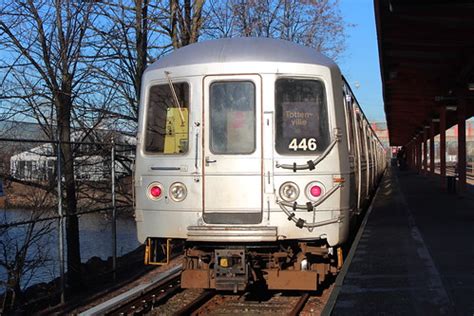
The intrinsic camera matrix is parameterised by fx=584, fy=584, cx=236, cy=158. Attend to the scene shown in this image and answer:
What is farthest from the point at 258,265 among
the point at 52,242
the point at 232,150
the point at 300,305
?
the point at 52,242

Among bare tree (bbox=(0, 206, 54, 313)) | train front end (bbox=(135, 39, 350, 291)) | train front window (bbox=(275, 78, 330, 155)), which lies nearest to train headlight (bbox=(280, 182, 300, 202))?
train front end (bbox=(135, 39, 350, 291))

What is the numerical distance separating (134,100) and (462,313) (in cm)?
1034

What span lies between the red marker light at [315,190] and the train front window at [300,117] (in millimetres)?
408

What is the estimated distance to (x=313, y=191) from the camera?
22.1ft

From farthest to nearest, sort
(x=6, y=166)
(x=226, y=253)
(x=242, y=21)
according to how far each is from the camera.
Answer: (x=242, y=21), (x=6, y=166), (x=226, y=253)

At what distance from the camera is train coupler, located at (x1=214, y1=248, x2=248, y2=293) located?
6703mm

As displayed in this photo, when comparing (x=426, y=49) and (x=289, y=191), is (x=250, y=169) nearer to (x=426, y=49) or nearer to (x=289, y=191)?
(x=289, y=191)

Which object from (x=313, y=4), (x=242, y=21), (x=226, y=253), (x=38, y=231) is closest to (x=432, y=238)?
(x=226, y=253)

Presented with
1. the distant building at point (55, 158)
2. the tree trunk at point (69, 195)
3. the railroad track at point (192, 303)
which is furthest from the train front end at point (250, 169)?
the tree trunk at point (69, 195)

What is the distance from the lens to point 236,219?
682 centimetres

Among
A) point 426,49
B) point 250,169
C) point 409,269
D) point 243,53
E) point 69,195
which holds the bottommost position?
point 409,269

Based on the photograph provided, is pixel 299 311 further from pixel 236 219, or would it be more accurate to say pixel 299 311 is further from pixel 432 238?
pixel 432 238

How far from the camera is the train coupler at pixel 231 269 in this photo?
6.70 metres

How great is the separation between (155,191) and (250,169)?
3.96 feet
